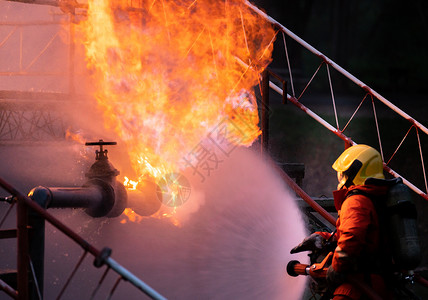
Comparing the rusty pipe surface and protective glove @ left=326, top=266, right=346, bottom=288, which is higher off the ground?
the rusty pipe surface

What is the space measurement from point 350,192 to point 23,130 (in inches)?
196

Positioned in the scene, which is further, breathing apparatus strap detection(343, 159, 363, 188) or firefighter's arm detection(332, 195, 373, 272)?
breathing apparatus strap detection(343, 159, 363, 188)

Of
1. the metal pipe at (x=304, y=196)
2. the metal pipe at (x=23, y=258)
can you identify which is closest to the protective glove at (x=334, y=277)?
the metal pipe at (x=304, y=196)

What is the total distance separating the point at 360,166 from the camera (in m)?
5.35

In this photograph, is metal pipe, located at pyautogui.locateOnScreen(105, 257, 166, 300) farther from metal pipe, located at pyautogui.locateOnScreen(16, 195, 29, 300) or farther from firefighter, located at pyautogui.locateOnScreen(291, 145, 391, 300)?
firefighter, located at pyautogui.locateOnScreen(291, 145, 391, 300)

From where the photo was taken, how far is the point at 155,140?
7953mm

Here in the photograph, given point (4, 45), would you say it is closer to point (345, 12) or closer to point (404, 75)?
point (404, 75)

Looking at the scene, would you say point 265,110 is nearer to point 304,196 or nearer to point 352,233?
point 304,196

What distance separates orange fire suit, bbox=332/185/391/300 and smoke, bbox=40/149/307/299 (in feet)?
9.40

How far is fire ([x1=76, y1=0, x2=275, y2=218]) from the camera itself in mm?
7902

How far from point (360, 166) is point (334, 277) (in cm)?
106

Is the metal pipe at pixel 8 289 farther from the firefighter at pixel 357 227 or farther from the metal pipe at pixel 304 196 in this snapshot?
the metal pipe at pixel 304 196

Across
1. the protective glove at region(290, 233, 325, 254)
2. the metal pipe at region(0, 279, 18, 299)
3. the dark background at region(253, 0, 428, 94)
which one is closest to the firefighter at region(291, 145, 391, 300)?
the protective glove at region(290, 233, 325, 254)

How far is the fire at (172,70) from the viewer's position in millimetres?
7902
